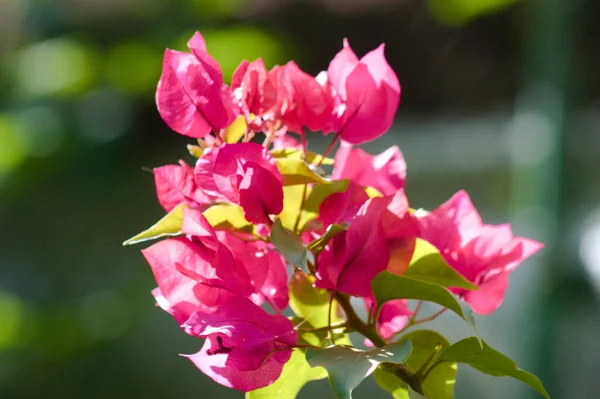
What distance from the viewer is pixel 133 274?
2.42m

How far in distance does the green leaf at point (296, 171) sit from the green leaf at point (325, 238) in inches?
1.1

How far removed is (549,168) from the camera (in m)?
1.64

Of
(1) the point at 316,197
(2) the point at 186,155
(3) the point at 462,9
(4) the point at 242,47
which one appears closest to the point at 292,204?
(1) the point at 316,197

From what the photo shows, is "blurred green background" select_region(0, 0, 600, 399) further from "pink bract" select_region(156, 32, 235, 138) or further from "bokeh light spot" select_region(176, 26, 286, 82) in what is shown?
"pink bract" select_region(156, 32, 235, 138)

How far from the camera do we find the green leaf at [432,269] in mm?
323

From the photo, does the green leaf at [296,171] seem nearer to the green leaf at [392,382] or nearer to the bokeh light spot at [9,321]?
the green leaf at [392,382]

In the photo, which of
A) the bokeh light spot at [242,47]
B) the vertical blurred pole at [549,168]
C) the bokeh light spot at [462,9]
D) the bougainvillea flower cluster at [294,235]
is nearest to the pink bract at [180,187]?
the bougainvillea flower cluster at [294,235]

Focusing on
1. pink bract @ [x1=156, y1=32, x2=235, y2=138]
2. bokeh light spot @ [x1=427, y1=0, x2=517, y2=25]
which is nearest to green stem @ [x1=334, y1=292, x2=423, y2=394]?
pink bract @ [x1=156, y1=32, x2=235, y2=138]

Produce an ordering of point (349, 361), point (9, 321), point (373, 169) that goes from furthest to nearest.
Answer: point (9, 321)
point (373, 169)
point (349, 361)

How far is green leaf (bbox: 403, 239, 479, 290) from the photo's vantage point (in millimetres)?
323

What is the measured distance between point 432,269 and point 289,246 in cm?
7

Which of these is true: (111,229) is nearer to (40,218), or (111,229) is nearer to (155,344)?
(40,218)

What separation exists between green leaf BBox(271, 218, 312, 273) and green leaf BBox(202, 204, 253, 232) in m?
0.03

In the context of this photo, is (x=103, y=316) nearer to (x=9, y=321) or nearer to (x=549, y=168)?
(x=9, y=321)
